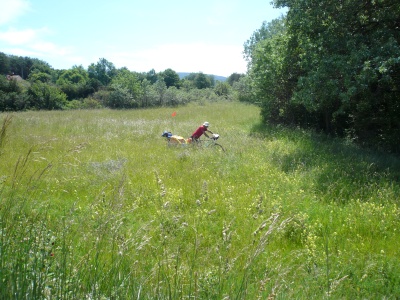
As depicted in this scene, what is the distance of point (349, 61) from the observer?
9188mm

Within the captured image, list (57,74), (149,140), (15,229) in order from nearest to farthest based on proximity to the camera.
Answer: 1. (15,229)
2. (149,140)
3. (57,74)

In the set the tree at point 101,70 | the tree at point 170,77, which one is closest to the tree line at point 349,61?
the tree at point 170,77

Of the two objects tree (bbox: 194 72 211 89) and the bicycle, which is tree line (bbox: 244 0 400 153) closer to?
the bicycle

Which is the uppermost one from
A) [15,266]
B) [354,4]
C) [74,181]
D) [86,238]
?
[354,4]

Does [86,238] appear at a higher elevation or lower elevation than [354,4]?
lower

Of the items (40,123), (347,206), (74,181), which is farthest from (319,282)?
(40,123)

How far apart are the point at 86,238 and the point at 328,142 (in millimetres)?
10335

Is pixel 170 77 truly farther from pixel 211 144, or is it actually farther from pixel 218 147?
pixel 218 147

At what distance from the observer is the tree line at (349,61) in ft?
29.5

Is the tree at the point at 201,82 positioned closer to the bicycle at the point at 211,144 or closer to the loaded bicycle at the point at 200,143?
the loaded bicycle at the point at 200,143

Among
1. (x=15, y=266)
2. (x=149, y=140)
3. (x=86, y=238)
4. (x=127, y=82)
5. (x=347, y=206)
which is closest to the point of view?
(x=15, y=266)

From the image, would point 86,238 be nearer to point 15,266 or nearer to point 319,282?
point 15,266

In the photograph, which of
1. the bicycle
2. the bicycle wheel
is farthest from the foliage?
the bicycle wheel

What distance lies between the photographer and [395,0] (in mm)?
9742
